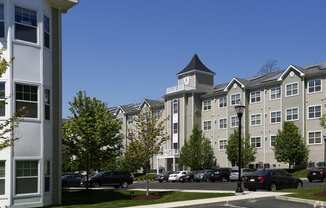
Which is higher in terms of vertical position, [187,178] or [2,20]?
[2,20]

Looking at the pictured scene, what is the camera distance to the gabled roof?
8938 centimetres

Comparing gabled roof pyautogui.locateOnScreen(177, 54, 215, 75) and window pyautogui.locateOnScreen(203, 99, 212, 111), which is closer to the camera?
window pyautogui.locateOnScreen(203, 99, 212, 111)

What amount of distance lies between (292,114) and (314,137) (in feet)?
15.0

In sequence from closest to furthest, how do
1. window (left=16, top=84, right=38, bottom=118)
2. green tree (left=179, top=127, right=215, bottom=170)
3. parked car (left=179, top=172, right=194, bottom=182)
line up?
window (left=16, top=84, right=38, bottom=118)
parked car (left=179, top=172, right=194, bottom=182)
green tree (left=179, top=127, right=215, bottom=170)

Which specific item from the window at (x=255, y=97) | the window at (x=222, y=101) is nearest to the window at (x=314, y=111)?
the window at (x=255, y=97)

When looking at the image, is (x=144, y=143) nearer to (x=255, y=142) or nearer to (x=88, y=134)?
(x=88, y=134)

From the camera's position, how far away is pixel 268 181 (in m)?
33.7

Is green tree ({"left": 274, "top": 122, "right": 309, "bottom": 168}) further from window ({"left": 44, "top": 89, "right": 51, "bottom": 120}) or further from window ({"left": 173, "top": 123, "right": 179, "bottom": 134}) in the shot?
window ({"left": 44, "top": 89, "right": 51, "bottom": 120})

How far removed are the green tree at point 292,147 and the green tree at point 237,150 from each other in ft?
19.7

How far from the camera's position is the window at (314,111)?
65125 millimetres

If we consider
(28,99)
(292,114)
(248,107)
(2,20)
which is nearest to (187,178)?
(292,114)

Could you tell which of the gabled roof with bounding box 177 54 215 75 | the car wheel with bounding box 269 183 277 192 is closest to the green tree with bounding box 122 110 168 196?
the car wheel with bounding box 269 183 277 192

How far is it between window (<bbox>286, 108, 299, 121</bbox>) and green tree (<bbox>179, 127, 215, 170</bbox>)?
12988 mm

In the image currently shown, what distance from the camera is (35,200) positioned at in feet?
80.6
